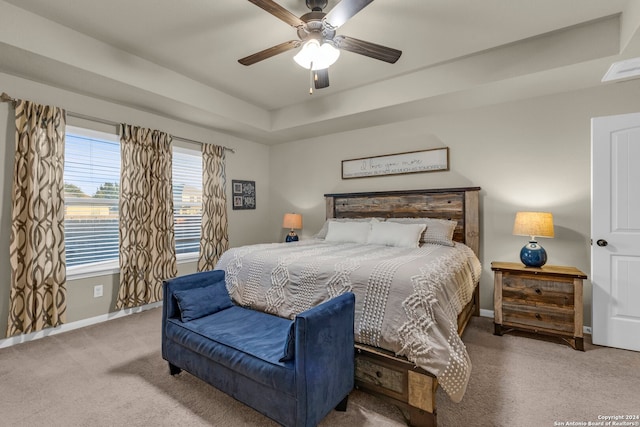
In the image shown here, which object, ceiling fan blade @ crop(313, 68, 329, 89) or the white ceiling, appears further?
ceiling fan blade @ crop(313, 68, 329, 89)

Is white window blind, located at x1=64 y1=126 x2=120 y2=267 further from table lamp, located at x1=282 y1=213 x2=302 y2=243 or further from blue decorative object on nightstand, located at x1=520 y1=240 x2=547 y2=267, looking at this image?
blue decorative object on nightstand, located at x1=520 y1=240 x2=547 y2=267

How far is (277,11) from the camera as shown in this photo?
6.06ft

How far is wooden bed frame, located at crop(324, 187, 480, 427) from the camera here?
5.17ft

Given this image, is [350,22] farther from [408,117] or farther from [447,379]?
[447,379]

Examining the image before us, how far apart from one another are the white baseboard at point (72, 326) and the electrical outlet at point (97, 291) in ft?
0.74

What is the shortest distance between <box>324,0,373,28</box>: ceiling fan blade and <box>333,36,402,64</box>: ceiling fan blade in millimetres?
162

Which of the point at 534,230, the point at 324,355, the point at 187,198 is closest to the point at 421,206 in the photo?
the point at 534,230

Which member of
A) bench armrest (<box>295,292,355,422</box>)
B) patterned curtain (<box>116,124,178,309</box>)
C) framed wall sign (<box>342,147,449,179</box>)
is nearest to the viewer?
bench armrest (<box>295,292,355,422</box>)

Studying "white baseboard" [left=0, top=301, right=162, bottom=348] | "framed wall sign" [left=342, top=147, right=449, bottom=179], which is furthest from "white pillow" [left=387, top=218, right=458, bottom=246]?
"white baseboard" [left=0, top=301, right=162, bottom=348]

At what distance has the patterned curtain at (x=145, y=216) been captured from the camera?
3361mm

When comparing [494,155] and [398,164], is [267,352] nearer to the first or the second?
[398,164]

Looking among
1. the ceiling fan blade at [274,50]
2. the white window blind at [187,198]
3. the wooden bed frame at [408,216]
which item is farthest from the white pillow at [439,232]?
the white window blind at [187,198]

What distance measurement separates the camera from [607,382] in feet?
6.66

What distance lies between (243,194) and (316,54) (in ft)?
9.97
